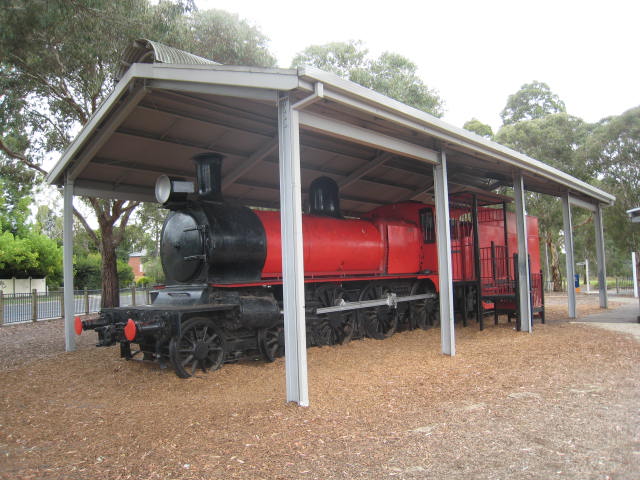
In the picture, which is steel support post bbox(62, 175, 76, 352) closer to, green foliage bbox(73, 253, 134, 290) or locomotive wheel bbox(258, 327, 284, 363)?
locomotive wheel bbox(258, 327, 284, 363)

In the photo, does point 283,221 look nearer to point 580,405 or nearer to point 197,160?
point 197,160

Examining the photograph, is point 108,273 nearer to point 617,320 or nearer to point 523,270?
point 523,270

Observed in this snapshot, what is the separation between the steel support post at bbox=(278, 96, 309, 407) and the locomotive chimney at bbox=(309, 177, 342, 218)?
13.8 feet

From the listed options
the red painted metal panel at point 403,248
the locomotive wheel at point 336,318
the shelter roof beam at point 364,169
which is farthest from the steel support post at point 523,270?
the locomotive wheel at point 336,318

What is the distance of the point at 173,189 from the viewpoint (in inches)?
288

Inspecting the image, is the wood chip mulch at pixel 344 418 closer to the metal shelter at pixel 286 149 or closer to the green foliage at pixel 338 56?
the metal shelter at pixel 286 149

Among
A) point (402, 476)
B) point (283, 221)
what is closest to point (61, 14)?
point (283, 221)

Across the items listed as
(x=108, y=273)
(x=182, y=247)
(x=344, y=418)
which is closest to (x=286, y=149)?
(x=182, y=247)

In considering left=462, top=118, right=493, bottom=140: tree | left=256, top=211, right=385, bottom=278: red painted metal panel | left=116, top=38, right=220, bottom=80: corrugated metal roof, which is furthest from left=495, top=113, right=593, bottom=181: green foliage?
left=116, top=38, right=220, bottom=80: corrugated metal roof

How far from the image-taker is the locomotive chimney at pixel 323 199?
9781 mm

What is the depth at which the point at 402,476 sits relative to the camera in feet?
11.3

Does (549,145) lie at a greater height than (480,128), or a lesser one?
lesser

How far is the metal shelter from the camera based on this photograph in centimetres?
546

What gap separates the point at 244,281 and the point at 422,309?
5.40 metres
